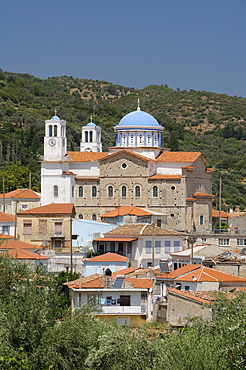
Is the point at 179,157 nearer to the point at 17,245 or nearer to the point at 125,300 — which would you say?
the point at 17,245

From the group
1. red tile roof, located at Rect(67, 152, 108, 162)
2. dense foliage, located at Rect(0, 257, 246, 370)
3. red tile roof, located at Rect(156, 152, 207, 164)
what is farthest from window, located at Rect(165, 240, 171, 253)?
dense foliage, located at Rect(0, 257, 246, 370)

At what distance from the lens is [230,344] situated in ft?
89.4

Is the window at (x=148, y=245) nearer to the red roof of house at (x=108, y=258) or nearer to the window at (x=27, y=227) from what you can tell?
the red roof of house at (x=108, y=258)

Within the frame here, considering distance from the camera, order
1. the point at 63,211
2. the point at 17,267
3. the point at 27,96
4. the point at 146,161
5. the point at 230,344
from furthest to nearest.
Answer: the point at 27,96 < the point at 146,161 < the point at 63,211 < the point at 17,267 < the point at 230,344

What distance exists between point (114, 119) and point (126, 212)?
6629cm

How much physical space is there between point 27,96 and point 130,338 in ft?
340

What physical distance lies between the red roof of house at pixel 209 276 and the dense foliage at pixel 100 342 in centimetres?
701

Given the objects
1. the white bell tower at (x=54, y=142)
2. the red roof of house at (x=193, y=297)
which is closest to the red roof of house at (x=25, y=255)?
the red roof of house at (x=193, y=297)

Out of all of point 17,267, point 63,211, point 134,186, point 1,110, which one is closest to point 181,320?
point 17,267

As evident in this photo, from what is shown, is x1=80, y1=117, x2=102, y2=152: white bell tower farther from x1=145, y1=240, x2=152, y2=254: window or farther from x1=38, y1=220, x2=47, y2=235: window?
x1=145, y1=240, x2=152, y2=254: window

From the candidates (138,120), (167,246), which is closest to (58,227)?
(167,246)

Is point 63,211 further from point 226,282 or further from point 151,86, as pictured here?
point 151,86

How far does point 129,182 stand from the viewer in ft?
214

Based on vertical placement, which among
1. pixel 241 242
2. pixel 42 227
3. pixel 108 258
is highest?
pixel 42 227
